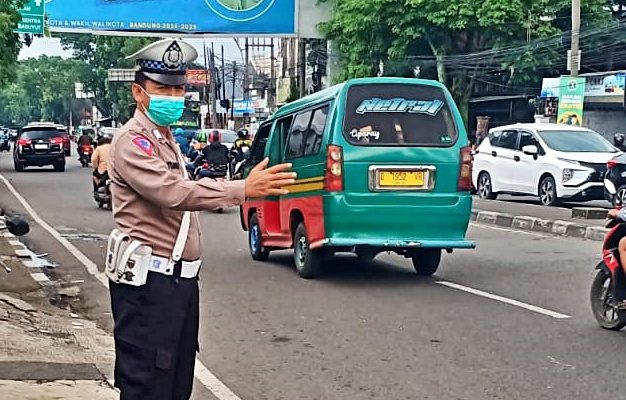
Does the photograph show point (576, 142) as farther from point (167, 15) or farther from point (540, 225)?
point (167, 15)

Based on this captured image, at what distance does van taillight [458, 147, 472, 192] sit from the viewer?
9680mm

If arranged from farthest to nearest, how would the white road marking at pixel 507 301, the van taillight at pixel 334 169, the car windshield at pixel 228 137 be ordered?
the car windshield at pixel 228 137
the van taillight at pixel 334 169
the white road marking at pixel 507 301

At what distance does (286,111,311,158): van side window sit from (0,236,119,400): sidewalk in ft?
9.85

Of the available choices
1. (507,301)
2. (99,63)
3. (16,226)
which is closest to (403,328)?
(507,301)

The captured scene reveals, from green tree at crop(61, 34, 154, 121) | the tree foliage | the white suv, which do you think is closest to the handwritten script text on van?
the white suv

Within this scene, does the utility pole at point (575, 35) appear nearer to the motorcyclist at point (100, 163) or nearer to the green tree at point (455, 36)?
the green tree at point (455, 36)

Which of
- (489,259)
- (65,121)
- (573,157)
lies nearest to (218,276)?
(489,259)

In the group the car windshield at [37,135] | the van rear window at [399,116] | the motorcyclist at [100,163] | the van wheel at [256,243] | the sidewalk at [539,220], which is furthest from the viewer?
the car windshield at [37,135]

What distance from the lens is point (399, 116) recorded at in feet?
32.0

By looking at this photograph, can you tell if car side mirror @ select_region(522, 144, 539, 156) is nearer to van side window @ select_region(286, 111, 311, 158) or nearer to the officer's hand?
van side window @ select_region(286, 111, 311, 158)

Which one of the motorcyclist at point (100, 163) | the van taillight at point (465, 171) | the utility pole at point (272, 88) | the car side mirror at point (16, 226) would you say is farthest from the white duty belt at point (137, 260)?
the utility pole at point (272, 88)

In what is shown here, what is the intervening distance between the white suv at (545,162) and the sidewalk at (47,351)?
1233cm

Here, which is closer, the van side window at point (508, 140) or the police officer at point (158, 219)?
the police officer at point (158, 219)

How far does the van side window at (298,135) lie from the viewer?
10.5 meters
